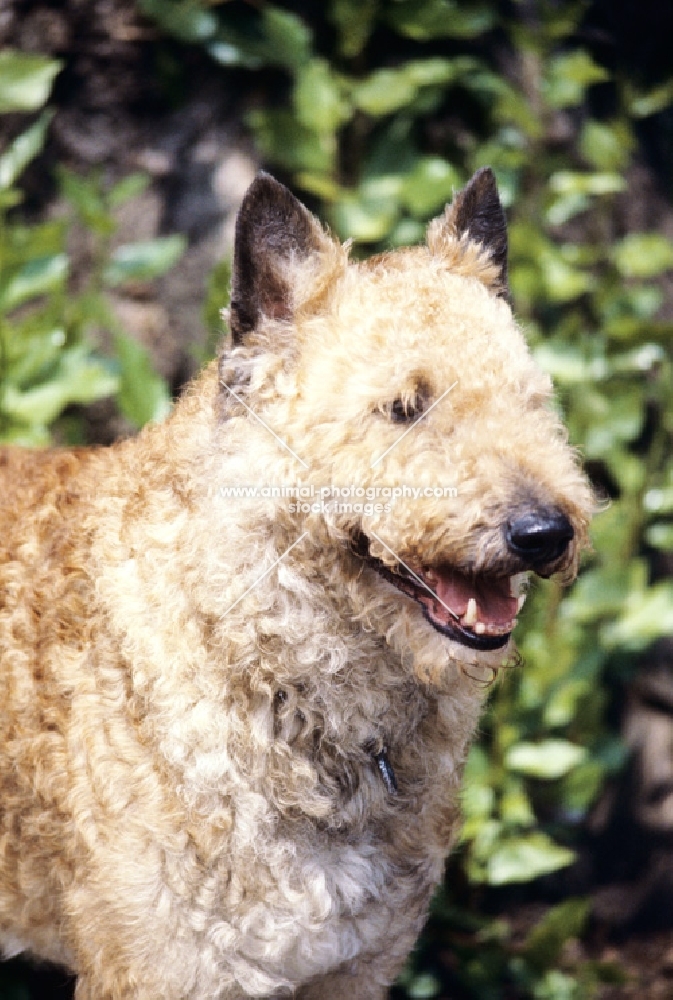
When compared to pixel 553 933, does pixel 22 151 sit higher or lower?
higher

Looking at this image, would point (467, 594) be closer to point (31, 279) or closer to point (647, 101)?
point (31, 279)

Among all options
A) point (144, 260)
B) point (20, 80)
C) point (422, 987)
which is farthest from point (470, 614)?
point (20, 80)

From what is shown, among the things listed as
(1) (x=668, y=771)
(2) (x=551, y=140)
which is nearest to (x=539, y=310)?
(2) (x=551, y=140)

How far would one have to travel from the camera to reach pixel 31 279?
9.76 feet

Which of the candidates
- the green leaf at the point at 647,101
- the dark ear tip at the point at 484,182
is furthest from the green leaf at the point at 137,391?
the green leaf at the point at 647,101

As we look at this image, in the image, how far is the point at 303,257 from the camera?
192 centimetres

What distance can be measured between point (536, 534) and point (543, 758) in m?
1.82

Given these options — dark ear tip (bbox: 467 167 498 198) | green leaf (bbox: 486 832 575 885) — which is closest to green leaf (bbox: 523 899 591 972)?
green leaf (bbox: 486 832 575 885)

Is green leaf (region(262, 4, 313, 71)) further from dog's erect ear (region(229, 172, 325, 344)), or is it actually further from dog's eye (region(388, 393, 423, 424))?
dog's eye (region(388, 393, 423, 424))

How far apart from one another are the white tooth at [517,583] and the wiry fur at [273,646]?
14cm

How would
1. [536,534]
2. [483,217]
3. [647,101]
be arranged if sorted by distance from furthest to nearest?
[647,101] → [483,217] → [536,534]

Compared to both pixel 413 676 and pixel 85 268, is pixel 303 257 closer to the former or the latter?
pixel 413 676

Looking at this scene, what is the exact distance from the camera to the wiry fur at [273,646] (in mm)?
1774

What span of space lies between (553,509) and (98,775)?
992 mm
